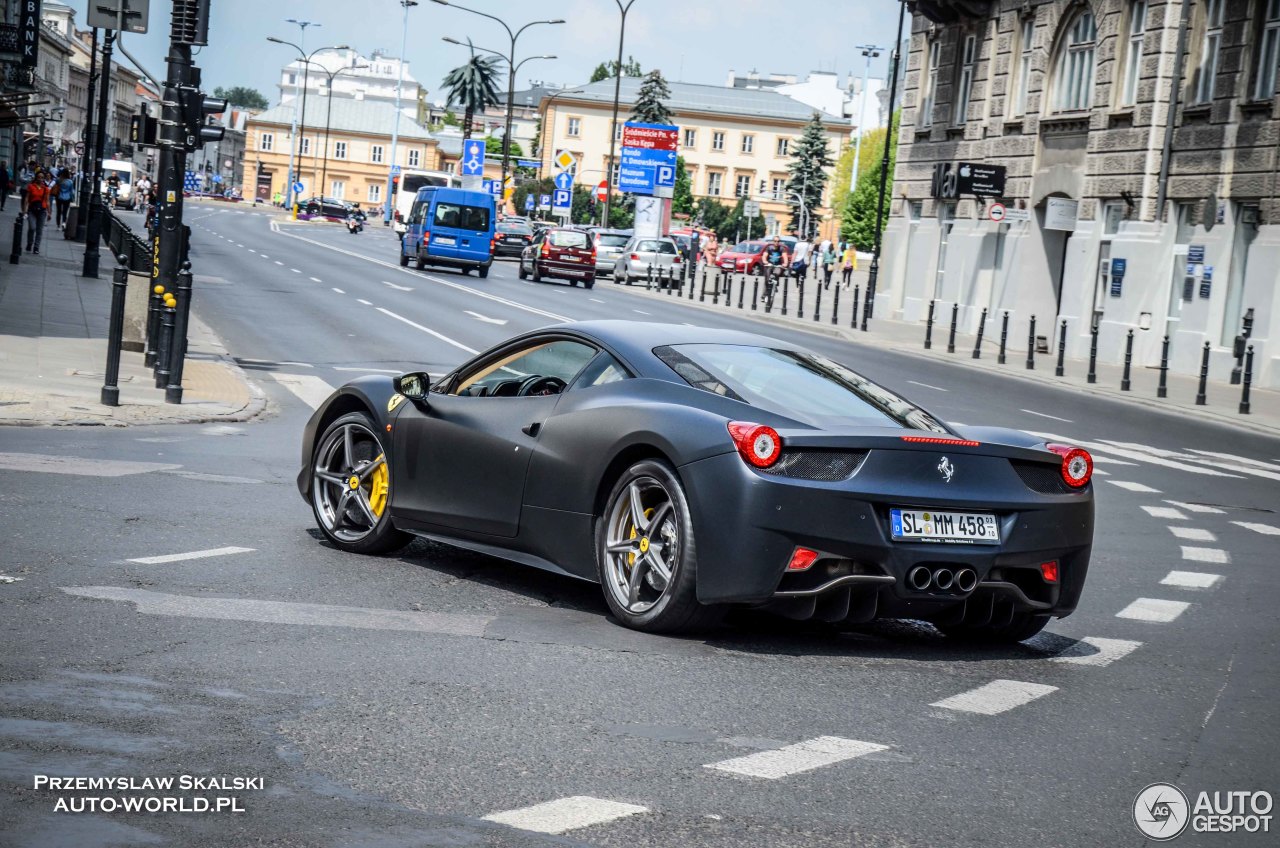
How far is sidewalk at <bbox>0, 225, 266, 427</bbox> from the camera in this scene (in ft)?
45.1

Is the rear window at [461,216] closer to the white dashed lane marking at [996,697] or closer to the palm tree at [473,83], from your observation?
the white dashed lane marking at [996,697]

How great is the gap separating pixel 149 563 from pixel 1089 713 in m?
4.08

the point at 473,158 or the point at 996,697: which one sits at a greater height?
the point at 473,158

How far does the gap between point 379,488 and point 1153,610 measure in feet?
12.4

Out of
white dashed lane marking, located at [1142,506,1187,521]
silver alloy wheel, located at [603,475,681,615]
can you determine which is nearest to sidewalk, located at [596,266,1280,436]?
white dashed lane marking, located at [1142,506,1187,521]

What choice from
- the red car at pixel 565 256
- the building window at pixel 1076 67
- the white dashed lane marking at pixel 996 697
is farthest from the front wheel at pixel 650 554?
the red car at pixel 565 256

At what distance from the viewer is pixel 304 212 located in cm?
11562

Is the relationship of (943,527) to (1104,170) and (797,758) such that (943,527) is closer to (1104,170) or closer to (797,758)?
(797,758)

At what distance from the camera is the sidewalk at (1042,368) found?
Answer: 24.2 metres

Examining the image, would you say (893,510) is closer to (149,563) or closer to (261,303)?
(149,563)

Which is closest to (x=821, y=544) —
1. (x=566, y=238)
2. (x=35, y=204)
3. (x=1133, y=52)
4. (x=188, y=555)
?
(x=188, y=555)

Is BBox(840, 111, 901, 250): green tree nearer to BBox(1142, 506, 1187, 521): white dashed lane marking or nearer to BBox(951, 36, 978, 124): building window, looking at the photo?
BBox(951, 36, 978, 124): building window

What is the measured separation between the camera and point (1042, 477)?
22.9ft

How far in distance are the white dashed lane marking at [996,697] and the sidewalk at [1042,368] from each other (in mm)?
16848
